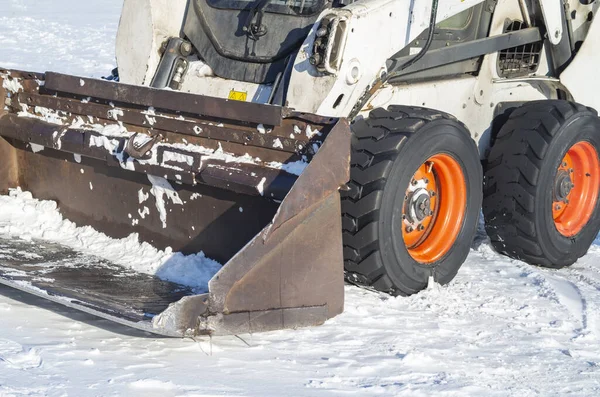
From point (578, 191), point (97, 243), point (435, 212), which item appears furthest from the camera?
point (578, 191)

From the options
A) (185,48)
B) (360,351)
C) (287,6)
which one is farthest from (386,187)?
(185,48)

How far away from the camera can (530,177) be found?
17.9ft

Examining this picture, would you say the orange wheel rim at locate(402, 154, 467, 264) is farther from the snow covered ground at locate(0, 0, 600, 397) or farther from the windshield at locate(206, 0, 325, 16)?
the windshield at locate(206, 0, 325, 16)

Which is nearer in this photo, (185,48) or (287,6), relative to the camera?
(287,6)

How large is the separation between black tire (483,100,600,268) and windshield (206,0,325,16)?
4.47 feet

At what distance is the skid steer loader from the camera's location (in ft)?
13.3

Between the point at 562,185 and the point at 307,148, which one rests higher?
the point at 307,148

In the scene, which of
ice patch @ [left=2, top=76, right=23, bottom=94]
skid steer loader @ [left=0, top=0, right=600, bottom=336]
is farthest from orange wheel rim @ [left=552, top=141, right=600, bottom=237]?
ice patch @ [left=2, top=76, right=23, bottom=94]

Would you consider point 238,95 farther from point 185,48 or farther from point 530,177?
point 530,177

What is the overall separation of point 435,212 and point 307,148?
1.20m

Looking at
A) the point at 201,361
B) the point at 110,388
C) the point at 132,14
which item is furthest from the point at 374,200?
the point at 132,14

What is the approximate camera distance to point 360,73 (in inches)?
188

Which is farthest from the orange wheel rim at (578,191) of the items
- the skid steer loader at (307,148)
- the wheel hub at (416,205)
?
the wheel hub at (416,205)

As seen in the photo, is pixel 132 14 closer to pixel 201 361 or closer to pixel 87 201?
pixel 87 201
